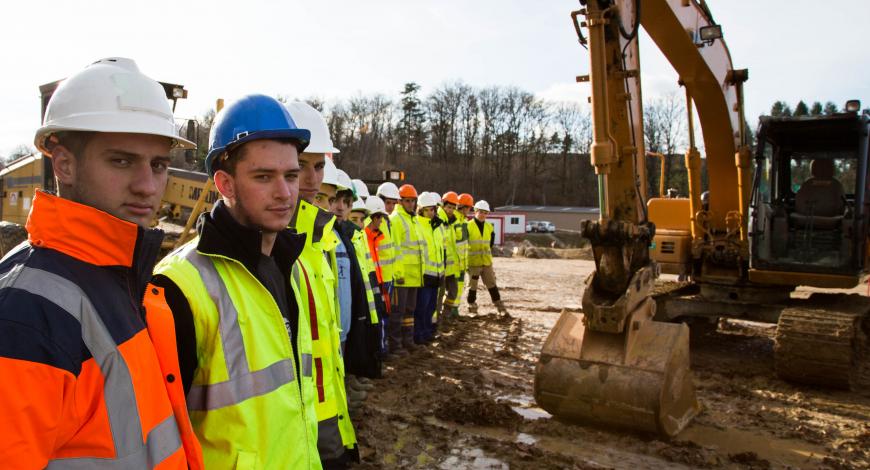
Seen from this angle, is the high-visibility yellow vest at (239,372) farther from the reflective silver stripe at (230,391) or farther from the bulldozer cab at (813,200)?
the bulldozer cab at (813,200)

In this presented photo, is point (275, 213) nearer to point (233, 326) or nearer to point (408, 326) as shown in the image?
point (233, 326)

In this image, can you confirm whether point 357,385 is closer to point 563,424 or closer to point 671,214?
point 563,424

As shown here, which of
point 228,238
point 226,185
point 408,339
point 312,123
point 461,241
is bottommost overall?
point 408,339

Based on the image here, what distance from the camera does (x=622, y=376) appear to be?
4.68 m

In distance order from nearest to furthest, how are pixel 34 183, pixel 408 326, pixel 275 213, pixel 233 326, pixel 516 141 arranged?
1. pixel 233 326
2. pixel 275 213
3. pixel 408 326
4. pixel 34 183
5. pixel 516 141

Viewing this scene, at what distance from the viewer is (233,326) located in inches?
66.6

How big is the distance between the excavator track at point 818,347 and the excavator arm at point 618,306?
1662 mm

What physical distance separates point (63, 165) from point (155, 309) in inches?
16.3

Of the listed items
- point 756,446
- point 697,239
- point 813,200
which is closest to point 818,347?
point 756,446

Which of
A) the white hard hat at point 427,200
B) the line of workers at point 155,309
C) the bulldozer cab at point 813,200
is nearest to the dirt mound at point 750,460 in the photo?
the line of workers at point 155,309

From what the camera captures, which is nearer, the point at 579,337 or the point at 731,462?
the point at 731,462

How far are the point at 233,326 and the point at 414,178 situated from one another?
197 ft

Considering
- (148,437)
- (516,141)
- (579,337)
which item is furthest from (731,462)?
(516,141)

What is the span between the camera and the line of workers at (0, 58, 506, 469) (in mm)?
A: 1182
